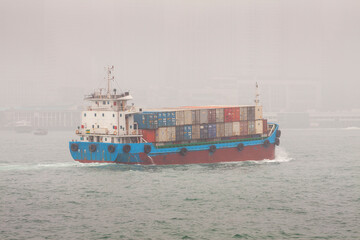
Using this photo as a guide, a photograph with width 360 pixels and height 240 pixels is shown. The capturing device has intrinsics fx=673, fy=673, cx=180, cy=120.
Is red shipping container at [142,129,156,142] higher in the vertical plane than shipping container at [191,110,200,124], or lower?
lower

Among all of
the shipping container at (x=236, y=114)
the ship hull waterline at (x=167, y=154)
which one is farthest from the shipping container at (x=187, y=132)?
the shipping container at (x=236, y=114)

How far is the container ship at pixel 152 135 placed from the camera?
65606mm

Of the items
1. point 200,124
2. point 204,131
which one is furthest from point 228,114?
point 200,124

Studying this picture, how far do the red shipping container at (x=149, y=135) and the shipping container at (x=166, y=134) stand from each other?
403 millimetres

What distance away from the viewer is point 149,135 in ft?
221

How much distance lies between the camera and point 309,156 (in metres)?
81.9

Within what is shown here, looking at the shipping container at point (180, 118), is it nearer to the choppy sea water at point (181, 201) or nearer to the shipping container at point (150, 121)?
the shipping container at point (150, 121)

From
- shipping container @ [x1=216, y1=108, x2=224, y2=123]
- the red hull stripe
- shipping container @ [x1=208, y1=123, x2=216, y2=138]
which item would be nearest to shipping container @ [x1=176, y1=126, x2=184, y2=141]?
the red hull stripe

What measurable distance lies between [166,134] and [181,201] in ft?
63.0

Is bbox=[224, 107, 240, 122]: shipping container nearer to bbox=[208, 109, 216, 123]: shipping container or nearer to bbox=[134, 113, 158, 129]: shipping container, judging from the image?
bbox=[208, 109, 216, 123]: shipping container

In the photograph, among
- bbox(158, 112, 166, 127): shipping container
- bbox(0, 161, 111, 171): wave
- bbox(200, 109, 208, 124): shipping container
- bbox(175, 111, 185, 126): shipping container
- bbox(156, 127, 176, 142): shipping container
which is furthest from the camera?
bbox(200, 109, 208, 124): shipping container

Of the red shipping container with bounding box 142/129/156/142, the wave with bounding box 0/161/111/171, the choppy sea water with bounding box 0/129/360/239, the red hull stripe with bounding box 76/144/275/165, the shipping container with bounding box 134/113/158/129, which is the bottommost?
the choppy sea water with bounding box 0/129/360/239

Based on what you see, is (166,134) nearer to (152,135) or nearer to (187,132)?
(152,135)

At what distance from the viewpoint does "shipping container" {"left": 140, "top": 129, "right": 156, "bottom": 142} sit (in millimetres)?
67312
